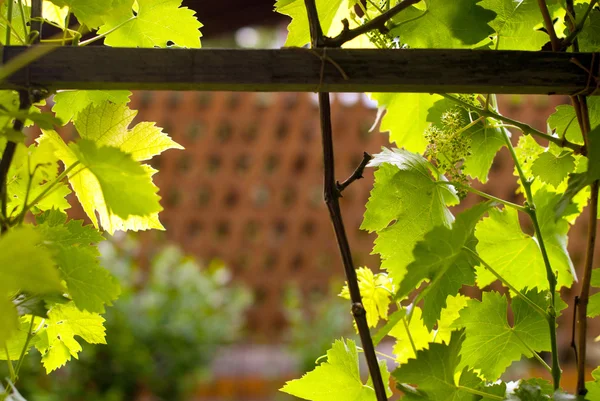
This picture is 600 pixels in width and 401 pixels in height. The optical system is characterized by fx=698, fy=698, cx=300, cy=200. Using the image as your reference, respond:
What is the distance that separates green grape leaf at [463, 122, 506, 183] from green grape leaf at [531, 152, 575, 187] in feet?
0.12

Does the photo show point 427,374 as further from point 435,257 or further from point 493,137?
point 493,137

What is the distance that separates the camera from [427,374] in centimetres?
41

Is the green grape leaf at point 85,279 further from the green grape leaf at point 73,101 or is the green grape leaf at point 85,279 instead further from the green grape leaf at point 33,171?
the green grape leaf at point 73,101

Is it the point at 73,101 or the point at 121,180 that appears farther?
the point at 73,101

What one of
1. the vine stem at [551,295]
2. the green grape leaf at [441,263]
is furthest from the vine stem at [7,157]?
the vine stem at [551,295]

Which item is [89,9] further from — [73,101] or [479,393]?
[479,393]

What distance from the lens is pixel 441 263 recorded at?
0.38 meters

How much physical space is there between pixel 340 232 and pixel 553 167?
0.53ft

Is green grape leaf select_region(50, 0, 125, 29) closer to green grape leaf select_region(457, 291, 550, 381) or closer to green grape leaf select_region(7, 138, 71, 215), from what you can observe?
green grape leaf select_region(7, 138, 71, 215)

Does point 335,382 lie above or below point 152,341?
below

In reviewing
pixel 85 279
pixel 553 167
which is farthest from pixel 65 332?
pixel 553 167

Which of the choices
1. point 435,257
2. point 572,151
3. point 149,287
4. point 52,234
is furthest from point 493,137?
point 149,287

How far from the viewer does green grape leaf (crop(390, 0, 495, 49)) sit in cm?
44

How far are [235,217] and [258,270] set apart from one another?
30cm
